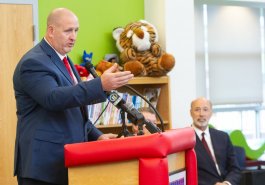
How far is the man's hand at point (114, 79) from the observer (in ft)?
5.51

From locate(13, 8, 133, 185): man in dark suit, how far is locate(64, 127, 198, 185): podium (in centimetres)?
24

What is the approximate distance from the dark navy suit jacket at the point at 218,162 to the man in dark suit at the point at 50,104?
57.4 inches

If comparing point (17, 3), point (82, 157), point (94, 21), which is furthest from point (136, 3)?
point (82, 157)

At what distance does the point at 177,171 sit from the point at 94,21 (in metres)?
2.50

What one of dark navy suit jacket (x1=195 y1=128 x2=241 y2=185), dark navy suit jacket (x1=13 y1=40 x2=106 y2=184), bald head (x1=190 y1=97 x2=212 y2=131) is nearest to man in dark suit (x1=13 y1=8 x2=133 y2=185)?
dark navy suit jacket (x1=13 y1=40 x2=106 y2=184)

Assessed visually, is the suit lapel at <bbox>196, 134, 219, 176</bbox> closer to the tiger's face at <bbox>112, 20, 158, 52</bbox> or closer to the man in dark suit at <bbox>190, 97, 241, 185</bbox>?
the man in dark suit at <bbox>190, 97, 241, 185</bbox>

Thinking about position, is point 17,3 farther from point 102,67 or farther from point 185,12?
point 185,12

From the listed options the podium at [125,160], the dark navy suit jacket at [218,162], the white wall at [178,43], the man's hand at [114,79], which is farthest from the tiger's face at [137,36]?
the podium at [125,160]

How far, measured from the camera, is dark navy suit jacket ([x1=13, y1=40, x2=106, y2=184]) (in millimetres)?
1734

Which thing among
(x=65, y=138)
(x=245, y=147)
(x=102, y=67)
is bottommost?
(x=245, y=147)

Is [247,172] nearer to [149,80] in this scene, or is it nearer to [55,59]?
[149,80]

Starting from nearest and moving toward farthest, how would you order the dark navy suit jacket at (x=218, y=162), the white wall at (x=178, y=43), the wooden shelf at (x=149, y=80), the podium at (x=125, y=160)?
1. the podium at (x=125, y=160)
2. the dark navy suit jacket at (x=218, y=162)
3. the wooden shelf at (x=149, y=80)
4. the white wall at (x=178, y=43)

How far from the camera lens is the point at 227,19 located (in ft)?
16.5

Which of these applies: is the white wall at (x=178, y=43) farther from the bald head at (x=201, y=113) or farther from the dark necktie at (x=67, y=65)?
the dark necktie at (x=67, y=65)
